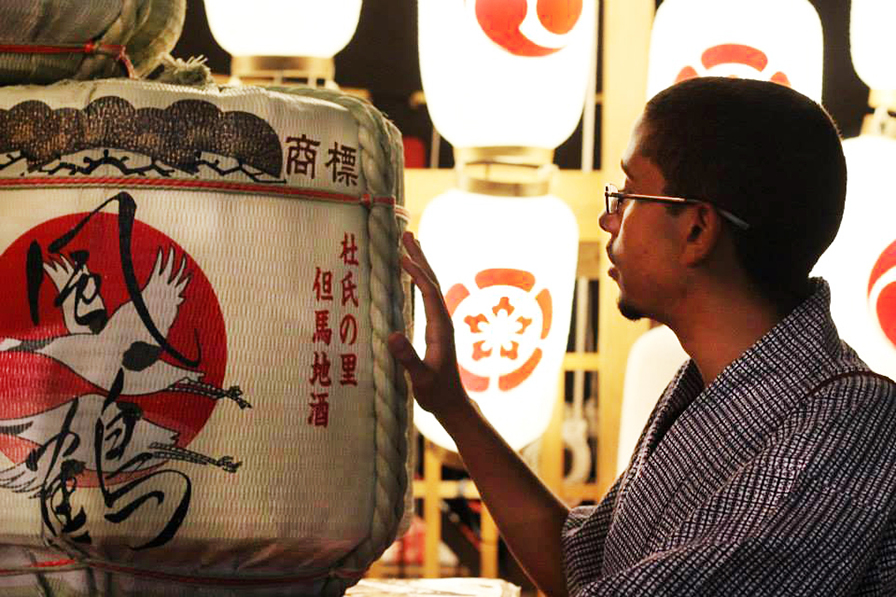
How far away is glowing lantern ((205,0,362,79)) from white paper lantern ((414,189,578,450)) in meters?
0.57

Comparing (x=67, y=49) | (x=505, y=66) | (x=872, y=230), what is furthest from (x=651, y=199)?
(x=872, y=230)

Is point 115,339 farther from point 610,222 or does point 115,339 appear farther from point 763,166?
point 763,166

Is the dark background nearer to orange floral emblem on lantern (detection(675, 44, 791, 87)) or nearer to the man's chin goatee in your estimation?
orange floral emblem on lantern (detection(675, 44, 791, 87))

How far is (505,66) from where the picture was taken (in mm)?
3150

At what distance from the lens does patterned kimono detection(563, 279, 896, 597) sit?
1365 mm

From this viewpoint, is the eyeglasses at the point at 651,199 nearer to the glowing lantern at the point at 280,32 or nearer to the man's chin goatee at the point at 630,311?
the man's chin goatee at the point at 630,311

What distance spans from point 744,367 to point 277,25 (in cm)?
201

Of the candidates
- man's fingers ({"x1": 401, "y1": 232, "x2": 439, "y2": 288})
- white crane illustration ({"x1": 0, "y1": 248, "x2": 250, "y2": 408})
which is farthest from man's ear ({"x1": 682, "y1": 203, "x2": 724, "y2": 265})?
white crane illustration ({"x1": 0, "y1": 248, "x2": 250, "y2": 408})

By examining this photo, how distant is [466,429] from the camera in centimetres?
198

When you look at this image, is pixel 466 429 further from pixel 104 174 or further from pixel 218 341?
pixel 104 174

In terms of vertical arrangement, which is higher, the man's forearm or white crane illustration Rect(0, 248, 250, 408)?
white crane illustration Rect(0, 248, 250, 408)

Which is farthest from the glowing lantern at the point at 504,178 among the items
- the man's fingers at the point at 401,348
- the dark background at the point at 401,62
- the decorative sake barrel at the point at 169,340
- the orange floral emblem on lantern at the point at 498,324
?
the dark background at the point at 401,62

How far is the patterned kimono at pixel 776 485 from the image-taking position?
4.48 ft

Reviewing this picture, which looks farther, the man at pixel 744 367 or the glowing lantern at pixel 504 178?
the glowing lantern at pixel 504 178
